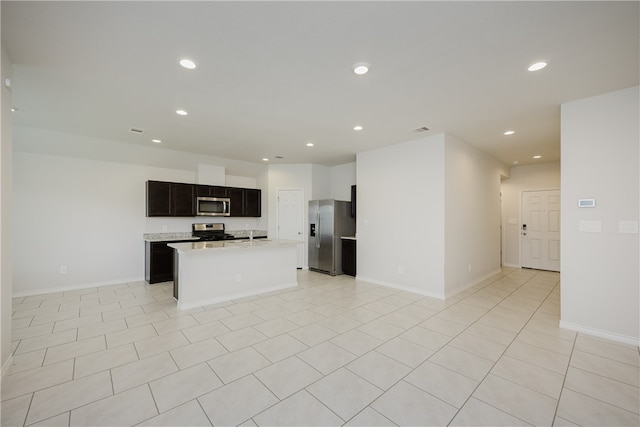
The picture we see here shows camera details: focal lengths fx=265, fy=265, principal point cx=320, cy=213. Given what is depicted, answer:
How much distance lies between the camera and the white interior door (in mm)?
6703

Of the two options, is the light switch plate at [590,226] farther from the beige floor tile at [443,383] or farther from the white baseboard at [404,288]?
the beige floor tile at [443,383]

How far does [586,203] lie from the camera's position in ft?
10.0

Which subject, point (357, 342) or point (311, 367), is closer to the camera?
point (311, 367)

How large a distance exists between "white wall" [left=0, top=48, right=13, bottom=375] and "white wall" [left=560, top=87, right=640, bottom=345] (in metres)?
5.59

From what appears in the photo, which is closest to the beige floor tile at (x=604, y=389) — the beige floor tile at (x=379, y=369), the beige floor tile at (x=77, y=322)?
the beige floor tile at (x=379, y=369)

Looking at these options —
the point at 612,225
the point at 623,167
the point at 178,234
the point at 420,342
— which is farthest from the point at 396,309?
the point at 178,234

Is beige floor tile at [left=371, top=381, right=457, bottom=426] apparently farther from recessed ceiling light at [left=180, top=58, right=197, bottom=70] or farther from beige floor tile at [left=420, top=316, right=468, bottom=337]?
recessed ceiling light at [left=180, top=58, right=197, bottom=70]

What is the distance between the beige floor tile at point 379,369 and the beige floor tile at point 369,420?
29cm

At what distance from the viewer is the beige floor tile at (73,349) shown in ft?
8.09

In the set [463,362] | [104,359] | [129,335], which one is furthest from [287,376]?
[129,335]

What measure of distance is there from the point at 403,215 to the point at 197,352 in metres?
3.74

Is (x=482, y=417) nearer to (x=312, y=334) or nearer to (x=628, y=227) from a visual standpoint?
(x=312, y=334)

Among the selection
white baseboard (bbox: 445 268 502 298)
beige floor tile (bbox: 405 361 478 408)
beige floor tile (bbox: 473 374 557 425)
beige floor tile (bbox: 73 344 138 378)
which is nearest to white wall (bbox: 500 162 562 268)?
white baseboard (bbox: 445 268 502 298)

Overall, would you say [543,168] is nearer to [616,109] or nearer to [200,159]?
[616,109]
